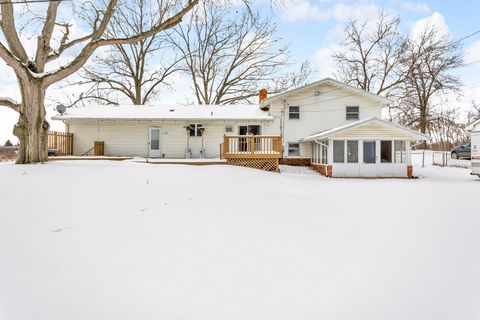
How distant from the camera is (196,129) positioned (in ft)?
57.6

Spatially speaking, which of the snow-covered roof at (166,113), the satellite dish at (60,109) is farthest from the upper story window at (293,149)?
the satellite dish at (60,109)

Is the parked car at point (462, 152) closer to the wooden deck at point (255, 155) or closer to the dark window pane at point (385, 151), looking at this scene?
the dark window pane at point (385, 151)

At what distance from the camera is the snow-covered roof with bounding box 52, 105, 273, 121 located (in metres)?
16.6

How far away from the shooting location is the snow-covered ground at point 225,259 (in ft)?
7.98

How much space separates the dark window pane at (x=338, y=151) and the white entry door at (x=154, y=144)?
35.7ft

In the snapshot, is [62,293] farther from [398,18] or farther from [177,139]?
[398,18]

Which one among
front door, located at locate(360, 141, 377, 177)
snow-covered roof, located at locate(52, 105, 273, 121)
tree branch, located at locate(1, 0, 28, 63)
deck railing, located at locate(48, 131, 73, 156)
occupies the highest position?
tree branch, located at locate(1, 0, 28, 63)

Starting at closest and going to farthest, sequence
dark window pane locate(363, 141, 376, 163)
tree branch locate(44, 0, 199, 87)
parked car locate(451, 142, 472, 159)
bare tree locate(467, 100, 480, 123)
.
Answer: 1. tree branch locate(44, 0, 199, 87)
2. dark window pane locate(363, 141, 376, 163)
3. parked car locate(451, 142, 472, 159)
4. bare tree locate(467, 100, 480, 123)

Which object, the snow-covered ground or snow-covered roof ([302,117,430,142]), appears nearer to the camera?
the snow-covered ground

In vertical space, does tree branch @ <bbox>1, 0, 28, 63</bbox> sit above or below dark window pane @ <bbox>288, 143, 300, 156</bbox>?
above

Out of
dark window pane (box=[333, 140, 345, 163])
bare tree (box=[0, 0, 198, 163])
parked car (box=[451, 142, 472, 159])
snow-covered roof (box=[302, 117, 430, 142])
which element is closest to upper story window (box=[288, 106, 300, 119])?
snow-covered roof (box=[302, 117, 430, 142])

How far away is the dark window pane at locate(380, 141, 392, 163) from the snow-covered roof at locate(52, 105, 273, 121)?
6752 mm

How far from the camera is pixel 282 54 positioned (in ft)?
89.5

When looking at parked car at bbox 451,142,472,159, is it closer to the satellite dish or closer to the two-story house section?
the two-story house section
